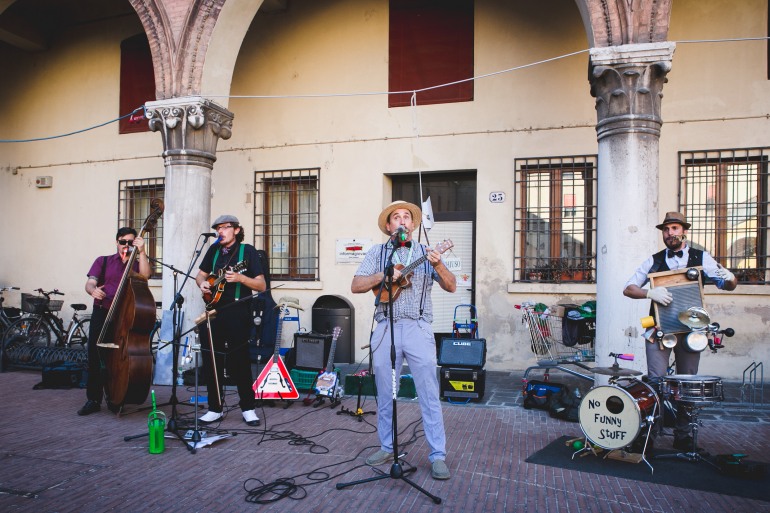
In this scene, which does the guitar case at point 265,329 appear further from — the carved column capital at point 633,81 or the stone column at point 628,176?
the carved column capital at point 633,81

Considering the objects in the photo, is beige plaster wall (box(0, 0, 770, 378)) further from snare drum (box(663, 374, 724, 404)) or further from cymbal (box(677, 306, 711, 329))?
snare drum (box(663, 374, 724, 404))

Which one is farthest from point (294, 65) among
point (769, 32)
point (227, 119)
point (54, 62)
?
point (769, 32)

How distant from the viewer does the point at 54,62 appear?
14062 mm

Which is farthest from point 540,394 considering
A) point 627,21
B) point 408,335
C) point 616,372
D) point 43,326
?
point 43,326

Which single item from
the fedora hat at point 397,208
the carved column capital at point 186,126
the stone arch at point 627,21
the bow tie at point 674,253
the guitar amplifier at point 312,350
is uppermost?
the stone arch at point 627,21

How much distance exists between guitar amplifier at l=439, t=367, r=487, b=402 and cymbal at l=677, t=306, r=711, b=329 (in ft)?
9.33

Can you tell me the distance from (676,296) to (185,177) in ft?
23.4

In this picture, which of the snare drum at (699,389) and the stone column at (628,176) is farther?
the stone column at (628,176)

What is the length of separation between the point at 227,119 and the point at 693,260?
7.22 metres

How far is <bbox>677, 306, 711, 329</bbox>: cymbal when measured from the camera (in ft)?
18.3

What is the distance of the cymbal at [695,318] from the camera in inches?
220

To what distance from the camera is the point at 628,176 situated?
23.8ft

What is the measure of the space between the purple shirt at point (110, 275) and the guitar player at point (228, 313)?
1247 millimetres

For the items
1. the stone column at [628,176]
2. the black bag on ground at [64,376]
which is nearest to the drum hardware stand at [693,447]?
the stone column at [628,176]
